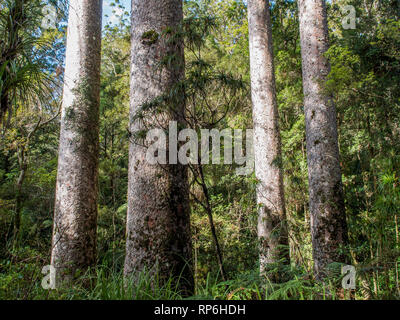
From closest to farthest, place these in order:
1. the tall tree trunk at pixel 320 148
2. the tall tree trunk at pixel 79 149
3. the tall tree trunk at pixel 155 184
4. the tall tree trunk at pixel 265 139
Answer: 1. the tall tree trunk at pixel 155 184
2. the tall tree trunk at pixel 79 149
3. the tall tree trunk at pixel 320 148
4. the tall tree trunk at pixel 265 139

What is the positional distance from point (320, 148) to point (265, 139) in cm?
136

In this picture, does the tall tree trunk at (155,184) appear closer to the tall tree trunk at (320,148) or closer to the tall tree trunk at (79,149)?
the tall tree trunk at (79,149)

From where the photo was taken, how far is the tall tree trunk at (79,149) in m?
3.47

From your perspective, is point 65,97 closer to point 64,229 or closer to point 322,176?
point 64,229

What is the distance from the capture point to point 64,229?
11.4ft

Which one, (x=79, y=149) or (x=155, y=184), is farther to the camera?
(x=79, y=149)

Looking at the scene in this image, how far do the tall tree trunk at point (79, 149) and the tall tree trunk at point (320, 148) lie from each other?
3.13 m

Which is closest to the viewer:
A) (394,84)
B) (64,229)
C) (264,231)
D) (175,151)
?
(175,151)

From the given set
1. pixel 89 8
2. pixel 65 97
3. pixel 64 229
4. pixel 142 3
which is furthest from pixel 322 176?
pixel 89 8

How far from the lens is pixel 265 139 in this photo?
204 inches

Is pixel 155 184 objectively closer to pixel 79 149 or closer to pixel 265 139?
pixel 79 149

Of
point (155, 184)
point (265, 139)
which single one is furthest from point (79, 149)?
point (265, 139)

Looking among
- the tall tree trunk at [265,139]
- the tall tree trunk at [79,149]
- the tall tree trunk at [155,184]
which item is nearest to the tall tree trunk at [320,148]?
the tall tree trunk at [265,139]
